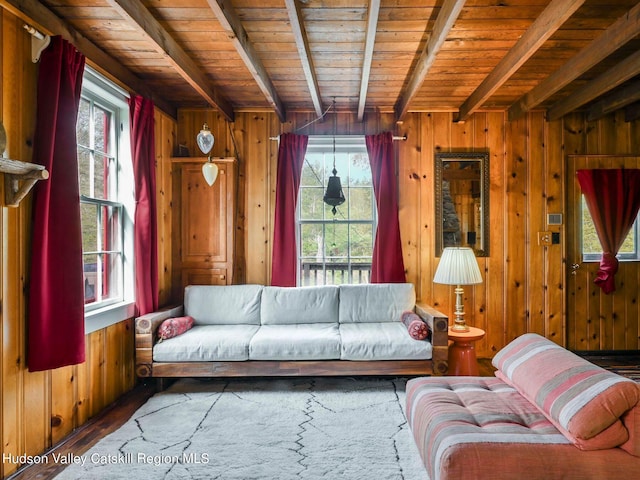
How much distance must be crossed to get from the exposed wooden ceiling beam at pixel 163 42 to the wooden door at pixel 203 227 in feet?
2.48

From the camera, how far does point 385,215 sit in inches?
158

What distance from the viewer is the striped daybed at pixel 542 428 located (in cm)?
155

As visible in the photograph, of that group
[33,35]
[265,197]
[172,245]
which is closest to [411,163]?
[265,197]

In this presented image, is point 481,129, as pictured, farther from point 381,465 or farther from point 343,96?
point 381,465

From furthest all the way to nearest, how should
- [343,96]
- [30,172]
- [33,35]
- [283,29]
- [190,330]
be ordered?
[343,96] < [190,330] < [283,29] < [33,35] < [30,172]

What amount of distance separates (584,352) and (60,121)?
5003mm

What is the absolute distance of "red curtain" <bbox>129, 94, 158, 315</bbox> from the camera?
10.7 feet

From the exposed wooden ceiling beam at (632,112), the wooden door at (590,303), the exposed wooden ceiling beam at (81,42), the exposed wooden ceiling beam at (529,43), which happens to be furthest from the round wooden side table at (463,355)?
the exposed wooden ceiling beam at (81,42)

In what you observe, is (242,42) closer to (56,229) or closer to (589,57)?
(56,229)

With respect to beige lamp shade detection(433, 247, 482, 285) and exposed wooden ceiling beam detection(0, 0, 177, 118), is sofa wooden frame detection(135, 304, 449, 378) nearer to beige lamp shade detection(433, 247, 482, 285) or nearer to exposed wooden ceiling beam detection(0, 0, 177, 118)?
beige lamp shade detection(433, 247, 482, 285)

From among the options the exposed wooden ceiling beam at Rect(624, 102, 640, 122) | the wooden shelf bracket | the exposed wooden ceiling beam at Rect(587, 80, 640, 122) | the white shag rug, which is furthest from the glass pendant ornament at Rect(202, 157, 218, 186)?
the exposed wooden ceiling beam at Rect(624, 102, 640, 122)

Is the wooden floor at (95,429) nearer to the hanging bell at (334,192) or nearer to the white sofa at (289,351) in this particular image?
the white sofa at (289,351)

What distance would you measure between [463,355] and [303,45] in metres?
2.67

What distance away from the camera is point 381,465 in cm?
213
